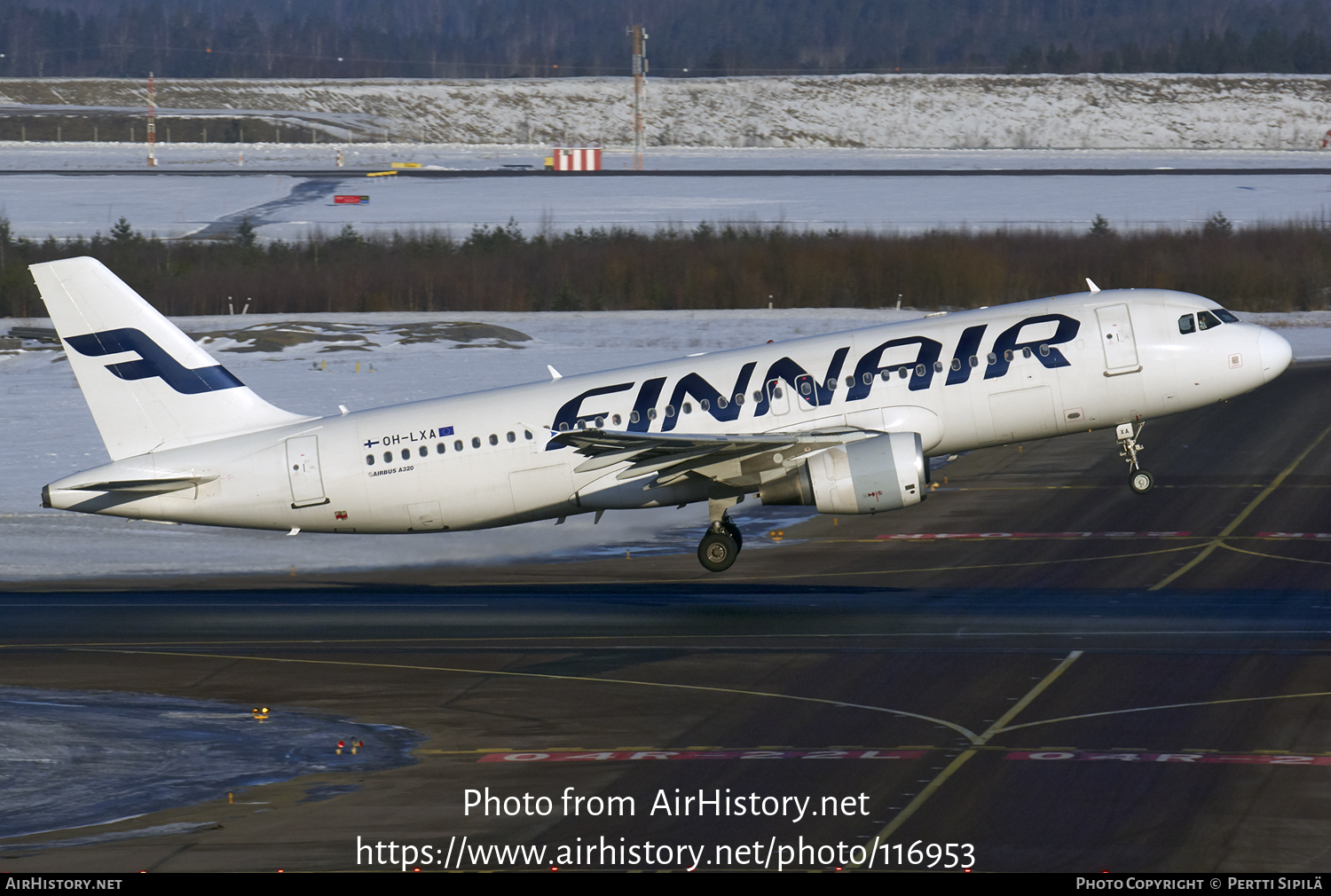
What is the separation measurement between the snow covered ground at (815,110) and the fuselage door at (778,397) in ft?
431

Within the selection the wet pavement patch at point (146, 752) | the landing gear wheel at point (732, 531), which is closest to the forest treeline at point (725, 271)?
the landing gear wheel at point (732, 531)

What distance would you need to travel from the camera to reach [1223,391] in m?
34.9

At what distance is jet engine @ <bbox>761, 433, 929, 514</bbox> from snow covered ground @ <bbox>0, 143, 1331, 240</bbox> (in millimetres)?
56938

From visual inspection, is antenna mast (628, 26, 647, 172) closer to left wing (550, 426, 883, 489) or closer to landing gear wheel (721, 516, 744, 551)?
landing gear wheel (721, 516, 744, 551)

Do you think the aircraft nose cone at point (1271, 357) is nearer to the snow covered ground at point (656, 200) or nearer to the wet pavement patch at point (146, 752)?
the wet pavement patch at point (146, 752)

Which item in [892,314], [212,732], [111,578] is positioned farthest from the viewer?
[892,314]

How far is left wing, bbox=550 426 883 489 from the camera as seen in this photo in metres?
32.6

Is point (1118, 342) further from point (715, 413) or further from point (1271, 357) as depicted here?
point (715, 413)

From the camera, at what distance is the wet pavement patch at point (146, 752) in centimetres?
2109

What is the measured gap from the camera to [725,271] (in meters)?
77.9

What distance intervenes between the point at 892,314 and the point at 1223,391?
35672 mm
